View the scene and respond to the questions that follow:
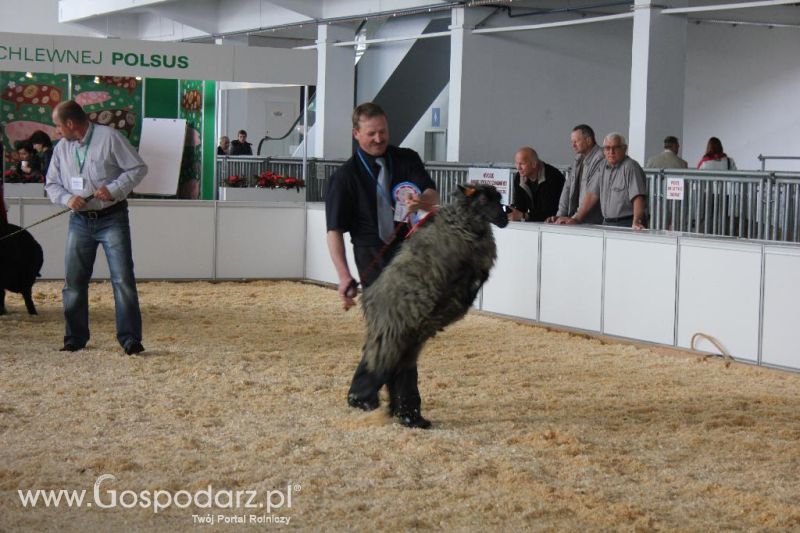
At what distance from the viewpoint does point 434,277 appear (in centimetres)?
593

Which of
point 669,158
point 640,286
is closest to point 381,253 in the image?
point 640,286

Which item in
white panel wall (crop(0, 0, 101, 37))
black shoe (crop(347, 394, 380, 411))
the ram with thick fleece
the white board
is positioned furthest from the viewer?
white panel wall (crop(0, 0, 101, 37))

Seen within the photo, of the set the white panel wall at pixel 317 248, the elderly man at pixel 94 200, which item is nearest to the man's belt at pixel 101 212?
the elderly man at pixel 94 200

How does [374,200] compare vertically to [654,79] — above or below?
below

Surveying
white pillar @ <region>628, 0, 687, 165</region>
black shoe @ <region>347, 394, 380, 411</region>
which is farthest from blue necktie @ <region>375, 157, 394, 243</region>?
white pillar @ <region>628, 0, 687, 165</region>

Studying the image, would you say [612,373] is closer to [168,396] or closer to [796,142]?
[168,396]

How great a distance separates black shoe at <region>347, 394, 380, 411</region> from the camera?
681 centimetres

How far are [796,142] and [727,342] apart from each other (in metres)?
14.8

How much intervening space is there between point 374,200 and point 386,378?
103cm

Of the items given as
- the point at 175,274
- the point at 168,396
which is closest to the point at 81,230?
the point at 168,396

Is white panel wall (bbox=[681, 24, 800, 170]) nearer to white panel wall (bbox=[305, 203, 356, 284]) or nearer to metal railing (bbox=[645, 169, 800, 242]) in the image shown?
metal railing (bbox=[645, 169, 800, 242])

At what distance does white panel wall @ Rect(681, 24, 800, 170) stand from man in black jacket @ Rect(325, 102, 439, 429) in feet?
57.2

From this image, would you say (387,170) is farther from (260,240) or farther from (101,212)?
(260,240)

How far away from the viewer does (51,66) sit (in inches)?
537
